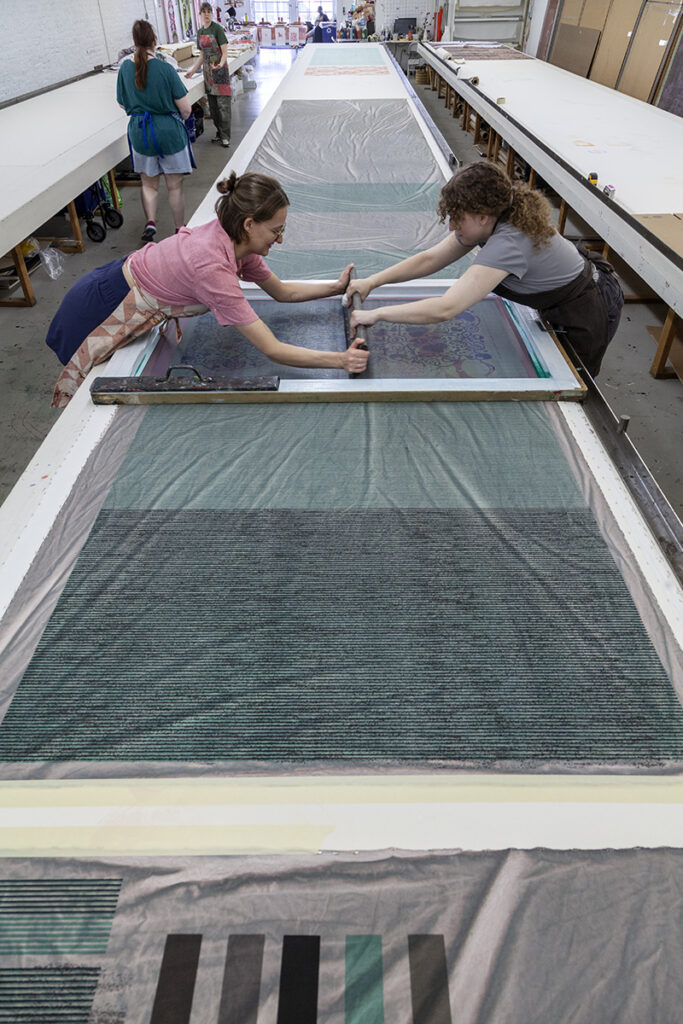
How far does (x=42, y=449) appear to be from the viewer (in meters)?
1.53

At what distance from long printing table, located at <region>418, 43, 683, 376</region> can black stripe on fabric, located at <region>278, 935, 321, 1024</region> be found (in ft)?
7.69

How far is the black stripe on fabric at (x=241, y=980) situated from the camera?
27.8 inches

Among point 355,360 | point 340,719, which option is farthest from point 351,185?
point 340,719

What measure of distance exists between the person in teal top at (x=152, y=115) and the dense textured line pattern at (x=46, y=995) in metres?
3.71

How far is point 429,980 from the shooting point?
0.73 meters

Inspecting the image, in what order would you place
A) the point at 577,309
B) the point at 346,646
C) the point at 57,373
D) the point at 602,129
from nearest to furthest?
the point at 346,646, the point at 577,309, the point at 57,373, the point at 602,129

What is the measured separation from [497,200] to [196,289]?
2.80 feet

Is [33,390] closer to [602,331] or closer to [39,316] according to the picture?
[39,316]

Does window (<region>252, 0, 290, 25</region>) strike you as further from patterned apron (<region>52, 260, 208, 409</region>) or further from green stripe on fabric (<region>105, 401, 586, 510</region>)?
green stripe on fabric (<region>105, 401, 586, 510</region>)

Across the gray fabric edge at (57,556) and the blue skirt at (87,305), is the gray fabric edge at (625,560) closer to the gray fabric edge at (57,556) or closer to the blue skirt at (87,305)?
the gray fabric edge at (57,556)

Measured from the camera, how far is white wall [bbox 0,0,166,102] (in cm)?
495

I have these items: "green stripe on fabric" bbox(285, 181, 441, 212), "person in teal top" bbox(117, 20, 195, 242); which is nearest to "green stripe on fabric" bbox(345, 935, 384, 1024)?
"green stripe on fabric" bbox(285, 181, 441, 212)

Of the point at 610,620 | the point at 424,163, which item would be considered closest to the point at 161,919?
the point at 610,620

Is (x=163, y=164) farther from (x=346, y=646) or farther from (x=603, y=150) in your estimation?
(x=346, y=646)
